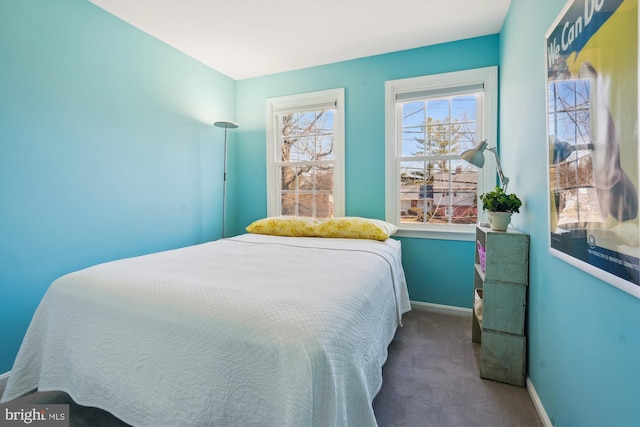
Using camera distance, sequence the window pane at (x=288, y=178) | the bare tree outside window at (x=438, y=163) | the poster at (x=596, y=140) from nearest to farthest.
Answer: the poster at (x=596, y=140) → the bare tree outside window at (x=438, y=163) → the window pane at (x=288, y=178)

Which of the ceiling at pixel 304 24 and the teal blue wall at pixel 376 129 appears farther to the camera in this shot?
the teal blue wall at pixel 376 129

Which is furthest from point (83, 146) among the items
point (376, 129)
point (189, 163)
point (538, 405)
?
point (538, 405)

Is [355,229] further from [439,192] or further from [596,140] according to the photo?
[596,140]

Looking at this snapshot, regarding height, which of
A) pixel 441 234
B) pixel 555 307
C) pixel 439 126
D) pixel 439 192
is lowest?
pixel 555 307

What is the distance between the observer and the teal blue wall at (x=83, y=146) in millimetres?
1822

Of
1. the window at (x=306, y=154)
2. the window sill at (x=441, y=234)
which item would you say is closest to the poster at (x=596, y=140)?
the window sill at (x=441, y=234)

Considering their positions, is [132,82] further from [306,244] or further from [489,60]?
[489,60]

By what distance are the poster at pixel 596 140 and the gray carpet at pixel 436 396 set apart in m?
0.92

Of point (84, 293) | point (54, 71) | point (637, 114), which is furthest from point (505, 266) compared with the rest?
point (54, 71)

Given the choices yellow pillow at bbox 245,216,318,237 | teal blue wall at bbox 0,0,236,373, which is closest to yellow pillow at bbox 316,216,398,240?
yellow pillow at bbox 245,216,318,237

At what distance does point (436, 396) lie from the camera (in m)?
1.66

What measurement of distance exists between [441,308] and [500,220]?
1.36 metres

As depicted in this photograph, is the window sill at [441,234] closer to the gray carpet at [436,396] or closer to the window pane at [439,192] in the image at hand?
the window pane at [439,192]

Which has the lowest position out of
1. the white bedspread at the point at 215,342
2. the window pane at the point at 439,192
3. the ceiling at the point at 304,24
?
the white bedspread at the point at 215,342
